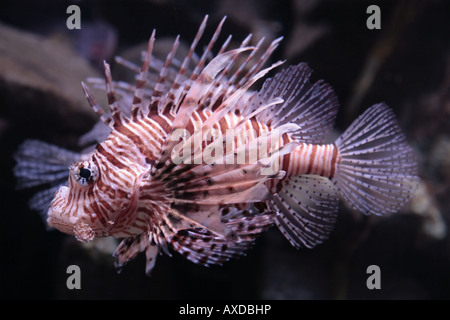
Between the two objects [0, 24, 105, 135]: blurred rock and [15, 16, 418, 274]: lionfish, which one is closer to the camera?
[15, 16, 418, 274]: lionfish

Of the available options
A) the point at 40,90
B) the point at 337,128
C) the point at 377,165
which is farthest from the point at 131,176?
the point at 40,90

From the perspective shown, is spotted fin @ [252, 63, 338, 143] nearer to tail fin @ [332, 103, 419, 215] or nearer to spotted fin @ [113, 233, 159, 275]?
tail fin @ [332, 103, 419, 215]

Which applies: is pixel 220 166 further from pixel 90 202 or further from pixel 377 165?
pixel 377 165

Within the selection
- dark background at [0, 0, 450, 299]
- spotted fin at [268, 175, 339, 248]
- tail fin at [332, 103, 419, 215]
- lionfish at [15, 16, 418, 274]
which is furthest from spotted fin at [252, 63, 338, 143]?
dark background at [0, 0, 450, 299]

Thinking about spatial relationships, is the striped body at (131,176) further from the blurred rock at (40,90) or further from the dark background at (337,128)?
the blurred rock at (40,90)
